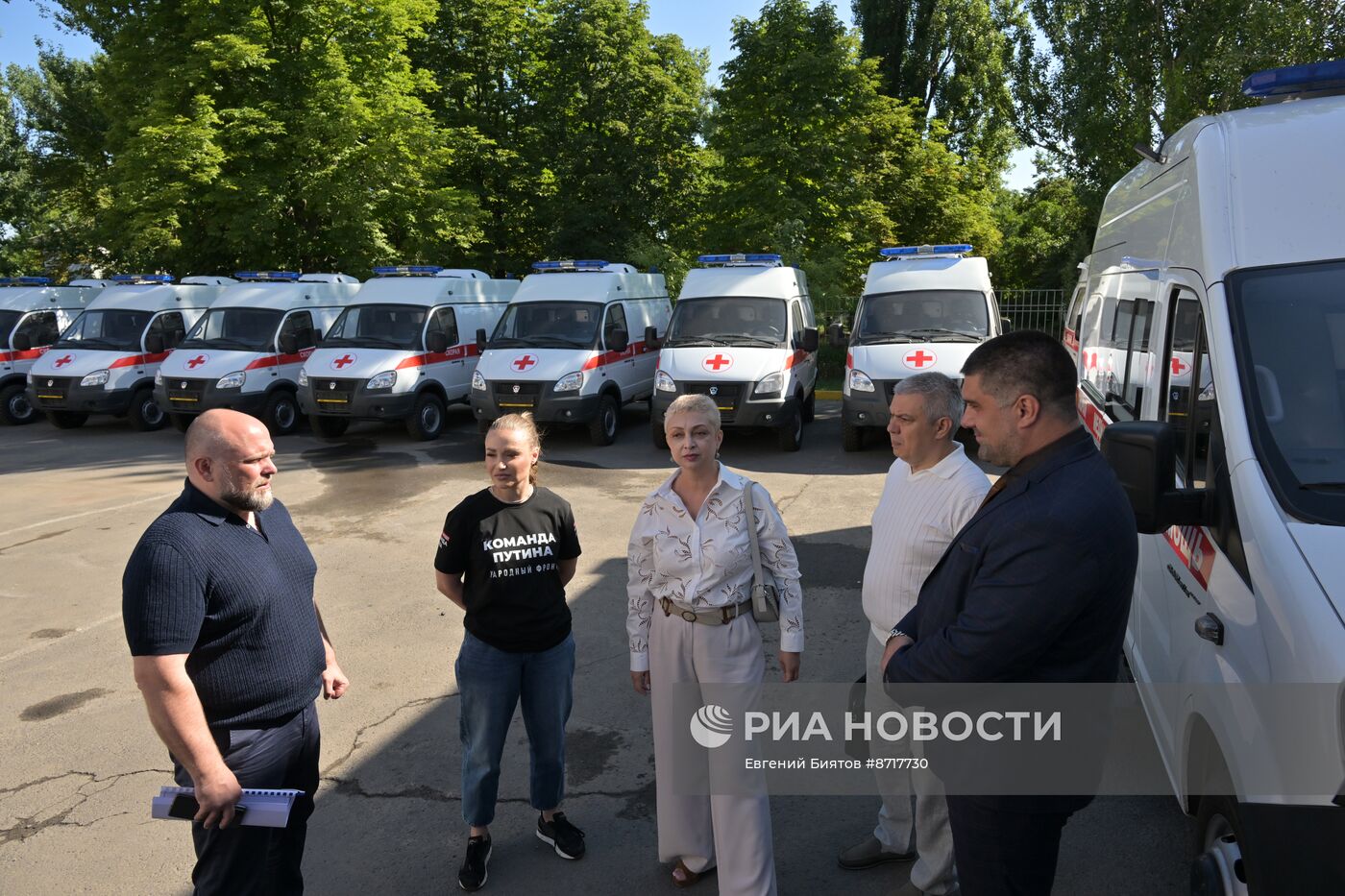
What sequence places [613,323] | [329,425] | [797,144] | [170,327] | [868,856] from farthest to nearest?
[797,144]
[170,327]
[329,425]
[613,323]
[868,856]

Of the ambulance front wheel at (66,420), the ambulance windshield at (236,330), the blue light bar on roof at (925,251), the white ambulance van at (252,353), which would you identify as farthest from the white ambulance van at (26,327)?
the blue light bar on roof at (925,251)

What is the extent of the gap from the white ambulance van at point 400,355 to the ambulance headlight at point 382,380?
13 mm

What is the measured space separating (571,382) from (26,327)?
36.9 feet

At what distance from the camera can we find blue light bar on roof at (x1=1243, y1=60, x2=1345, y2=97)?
4.06 meters

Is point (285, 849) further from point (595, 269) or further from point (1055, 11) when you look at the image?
point (1055, 11)

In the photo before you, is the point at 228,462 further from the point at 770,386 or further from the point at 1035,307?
the point at 1035,307

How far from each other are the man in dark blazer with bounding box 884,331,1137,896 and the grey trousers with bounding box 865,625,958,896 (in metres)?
0.88

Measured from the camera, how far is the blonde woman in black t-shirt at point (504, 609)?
3623 millimetres

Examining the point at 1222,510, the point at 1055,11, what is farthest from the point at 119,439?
the point at 1055,11

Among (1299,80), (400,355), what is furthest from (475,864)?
(400,355)

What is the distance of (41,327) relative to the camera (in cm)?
1791

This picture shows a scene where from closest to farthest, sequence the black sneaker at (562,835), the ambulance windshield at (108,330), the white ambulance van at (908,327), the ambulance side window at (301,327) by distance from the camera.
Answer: the black sneaker at (562,835) → the white ambulance van at (908,327) → the ambulance side window at (301,327) → the ambulance windshield at (108,330)

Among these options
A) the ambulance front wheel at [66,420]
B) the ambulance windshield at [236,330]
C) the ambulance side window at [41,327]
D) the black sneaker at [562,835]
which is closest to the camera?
the black sneaker at [562,835]

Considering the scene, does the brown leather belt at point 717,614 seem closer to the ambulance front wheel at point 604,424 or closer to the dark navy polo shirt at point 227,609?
the dark navy polo shirt at point 227,609
